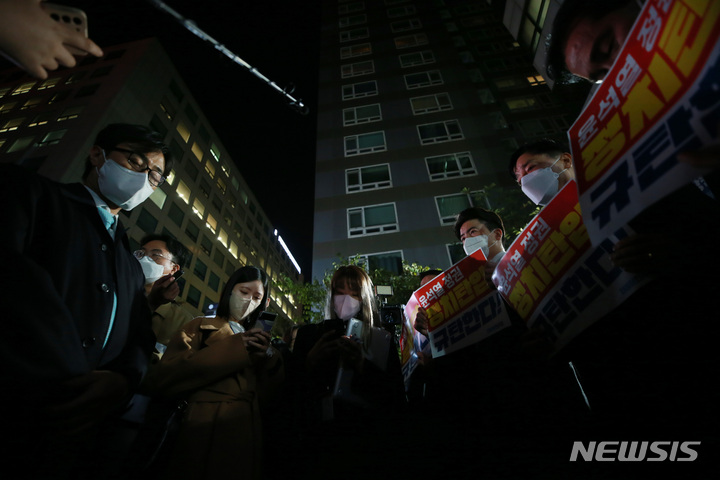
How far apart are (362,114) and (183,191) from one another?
63.3 ft

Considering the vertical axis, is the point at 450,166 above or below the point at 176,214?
below

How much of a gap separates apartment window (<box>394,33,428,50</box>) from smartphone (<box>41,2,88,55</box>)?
30152 millimetres

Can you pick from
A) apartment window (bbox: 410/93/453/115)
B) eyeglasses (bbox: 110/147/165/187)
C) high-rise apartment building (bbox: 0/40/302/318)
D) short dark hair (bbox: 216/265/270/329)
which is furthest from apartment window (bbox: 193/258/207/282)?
eyeglasses (bbox: 110/147/165/187)

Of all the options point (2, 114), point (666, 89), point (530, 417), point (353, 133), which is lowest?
point (530, 417)

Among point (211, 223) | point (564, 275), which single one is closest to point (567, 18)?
point (564, 275)

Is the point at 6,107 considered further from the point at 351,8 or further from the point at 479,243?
the point at 479,243

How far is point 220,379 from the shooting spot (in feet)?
6.94

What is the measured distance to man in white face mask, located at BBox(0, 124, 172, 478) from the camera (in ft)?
3.86

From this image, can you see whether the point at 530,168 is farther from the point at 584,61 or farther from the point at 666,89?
the point at 666,89

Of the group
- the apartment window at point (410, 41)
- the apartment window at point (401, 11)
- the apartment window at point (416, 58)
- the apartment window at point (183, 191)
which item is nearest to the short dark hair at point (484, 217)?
the apartment window at point (416, 58)

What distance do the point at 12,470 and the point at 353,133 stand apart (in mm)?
22470

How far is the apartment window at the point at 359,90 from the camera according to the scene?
23981mm

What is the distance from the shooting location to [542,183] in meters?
2.63

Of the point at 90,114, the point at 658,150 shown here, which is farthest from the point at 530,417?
the point at 90,114
